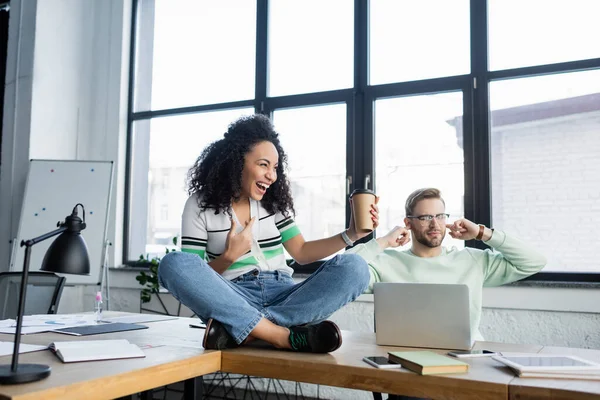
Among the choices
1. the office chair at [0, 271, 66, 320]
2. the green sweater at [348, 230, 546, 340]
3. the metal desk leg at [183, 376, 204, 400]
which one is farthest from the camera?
the office chair at [0, 271, 66, 320]

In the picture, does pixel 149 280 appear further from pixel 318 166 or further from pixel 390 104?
pixel 390 104

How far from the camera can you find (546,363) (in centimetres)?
121

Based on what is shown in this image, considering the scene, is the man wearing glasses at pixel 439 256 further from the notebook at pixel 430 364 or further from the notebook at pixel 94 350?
the notebook at pixel 94 350

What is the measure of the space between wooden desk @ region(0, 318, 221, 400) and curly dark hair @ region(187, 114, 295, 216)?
1.67 ft

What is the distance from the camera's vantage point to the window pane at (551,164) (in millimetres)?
2826

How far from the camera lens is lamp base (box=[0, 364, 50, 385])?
1017 millimetres

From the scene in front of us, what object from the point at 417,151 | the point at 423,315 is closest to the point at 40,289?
the point at 423,315

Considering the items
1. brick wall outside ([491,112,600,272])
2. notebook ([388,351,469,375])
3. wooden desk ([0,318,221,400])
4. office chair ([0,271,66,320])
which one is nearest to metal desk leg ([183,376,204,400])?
wooden desk ([0,318,221,400])

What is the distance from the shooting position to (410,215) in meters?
2.17

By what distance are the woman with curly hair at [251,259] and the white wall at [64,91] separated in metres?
2.13

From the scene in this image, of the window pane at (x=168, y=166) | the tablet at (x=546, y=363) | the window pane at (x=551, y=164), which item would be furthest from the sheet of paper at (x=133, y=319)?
the window pane at (x=551, y=164)

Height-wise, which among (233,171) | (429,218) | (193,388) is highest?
(233,171)

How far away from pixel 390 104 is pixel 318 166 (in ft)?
1.85

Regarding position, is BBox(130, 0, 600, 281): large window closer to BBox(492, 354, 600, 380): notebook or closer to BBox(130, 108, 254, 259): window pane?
BBox(130, 108, 254, 259): window pane
